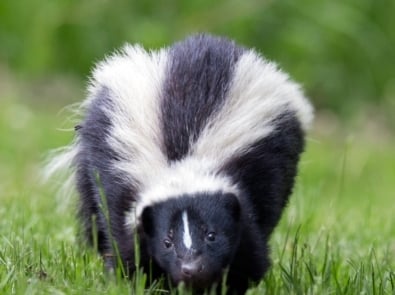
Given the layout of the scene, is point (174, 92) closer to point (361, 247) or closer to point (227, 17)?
point (361, 247)

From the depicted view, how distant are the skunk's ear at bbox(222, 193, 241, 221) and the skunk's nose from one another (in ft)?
1.17

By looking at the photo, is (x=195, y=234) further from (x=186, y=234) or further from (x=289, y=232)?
(x=289, y=232)

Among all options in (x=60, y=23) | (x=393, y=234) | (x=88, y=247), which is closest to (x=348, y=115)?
(x=60, y=23)

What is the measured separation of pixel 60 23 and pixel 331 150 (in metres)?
3.55

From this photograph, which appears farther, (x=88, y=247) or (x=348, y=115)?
(x=348, y=115)

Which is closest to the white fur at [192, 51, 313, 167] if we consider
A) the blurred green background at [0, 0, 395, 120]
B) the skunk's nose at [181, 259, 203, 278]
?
the skunk's nose at [181, 259, 203, 278]

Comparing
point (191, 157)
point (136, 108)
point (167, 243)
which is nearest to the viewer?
point (167, 243)

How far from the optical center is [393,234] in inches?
283

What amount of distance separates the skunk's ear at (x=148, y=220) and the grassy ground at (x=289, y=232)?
25 centimetres

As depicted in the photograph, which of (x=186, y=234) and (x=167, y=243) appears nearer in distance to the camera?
(x=186, y=234)

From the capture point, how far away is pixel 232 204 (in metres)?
5.08

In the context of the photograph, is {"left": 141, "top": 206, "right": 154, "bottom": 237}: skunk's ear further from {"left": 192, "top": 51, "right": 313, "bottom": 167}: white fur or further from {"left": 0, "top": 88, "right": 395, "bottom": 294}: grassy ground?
{"left": 192, "top": 51, "right": 313, "bottom": 167}: white fur

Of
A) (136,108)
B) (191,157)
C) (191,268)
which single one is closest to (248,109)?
(191,157)

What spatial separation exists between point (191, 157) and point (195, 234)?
0.47m
